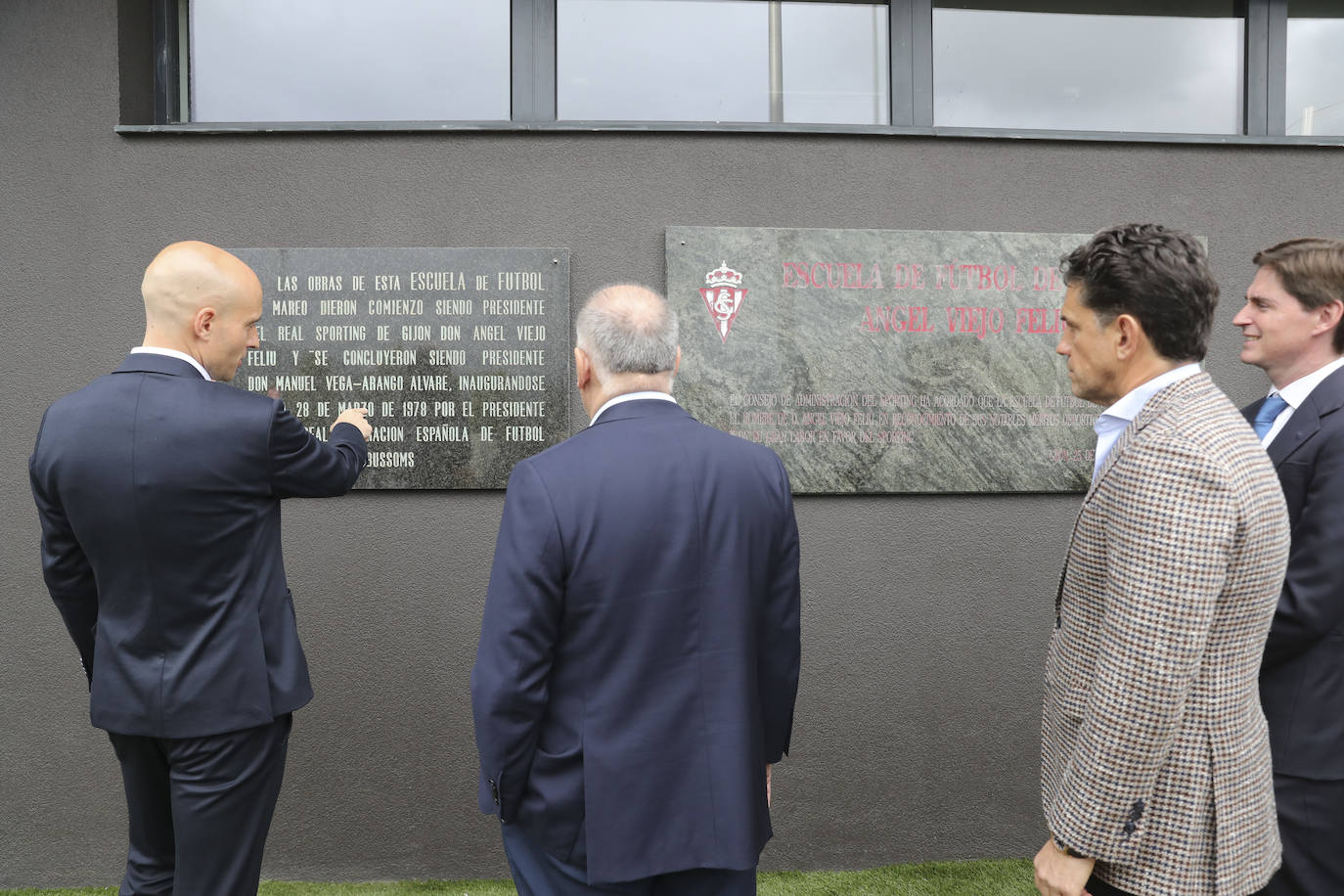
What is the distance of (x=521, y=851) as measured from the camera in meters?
1.48

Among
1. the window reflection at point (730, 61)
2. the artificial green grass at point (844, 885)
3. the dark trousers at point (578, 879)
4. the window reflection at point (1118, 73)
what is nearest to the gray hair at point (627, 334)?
the dark trousers at point (578, 879)

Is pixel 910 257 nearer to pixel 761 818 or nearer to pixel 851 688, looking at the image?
pixel 851 688

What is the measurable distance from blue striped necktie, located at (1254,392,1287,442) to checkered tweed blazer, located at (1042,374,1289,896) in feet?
2.24

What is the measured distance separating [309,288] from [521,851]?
6.32ft

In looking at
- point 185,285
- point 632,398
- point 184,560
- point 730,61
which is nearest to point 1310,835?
point 632,398

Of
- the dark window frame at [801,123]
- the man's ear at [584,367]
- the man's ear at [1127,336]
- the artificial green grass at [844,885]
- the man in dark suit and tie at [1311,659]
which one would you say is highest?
the dark window frame at [801,123]

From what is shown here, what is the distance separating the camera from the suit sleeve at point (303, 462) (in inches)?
70.1

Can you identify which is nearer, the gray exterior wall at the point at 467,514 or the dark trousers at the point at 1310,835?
the dark trousers at the point at 1310,835

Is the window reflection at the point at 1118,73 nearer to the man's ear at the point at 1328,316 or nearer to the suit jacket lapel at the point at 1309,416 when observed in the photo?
the man's ear at the point at 1328,316

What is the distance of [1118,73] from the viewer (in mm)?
3051

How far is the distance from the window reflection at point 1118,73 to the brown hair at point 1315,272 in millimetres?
1477

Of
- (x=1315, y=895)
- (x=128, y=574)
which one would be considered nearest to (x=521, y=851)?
(x=128, y=574)

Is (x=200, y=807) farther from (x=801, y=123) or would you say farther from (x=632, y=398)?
(x=801, y=123)

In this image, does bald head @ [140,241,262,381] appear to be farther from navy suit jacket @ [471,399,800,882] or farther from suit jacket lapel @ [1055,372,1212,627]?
suit jacket lapel @ [1055,372,1212,627]
